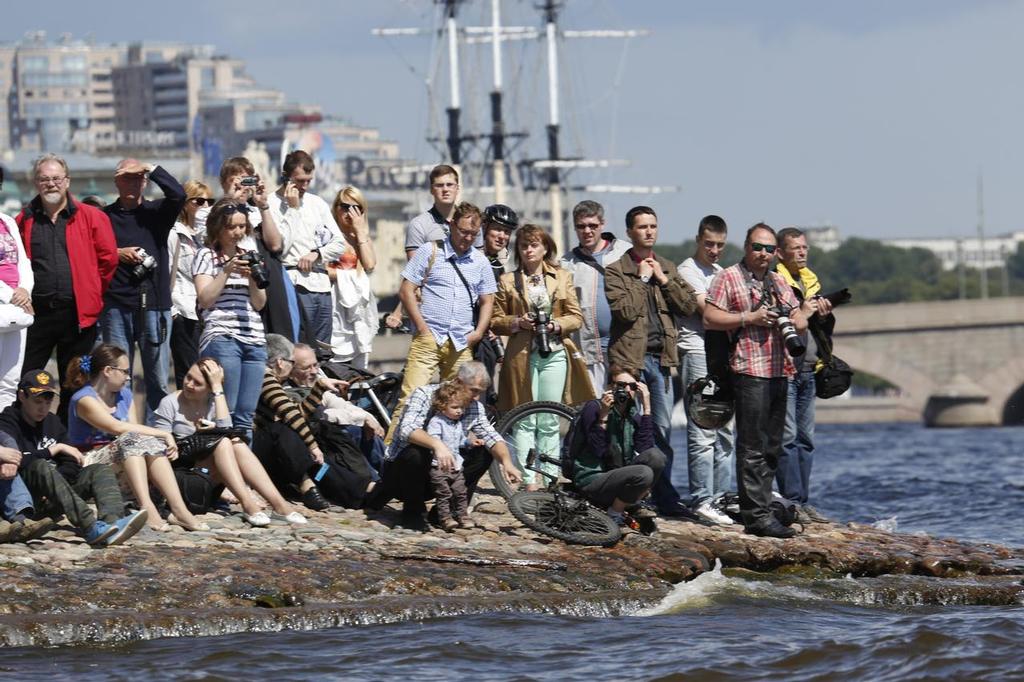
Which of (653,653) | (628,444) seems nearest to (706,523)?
(628,444)

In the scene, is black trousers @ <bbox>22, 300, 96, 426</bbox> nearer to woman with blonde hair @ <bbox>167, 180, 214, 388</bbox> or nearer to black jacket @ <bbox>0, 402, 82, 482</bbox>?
black jacket @ <bbox>0, 402, 82, 482</bbox>

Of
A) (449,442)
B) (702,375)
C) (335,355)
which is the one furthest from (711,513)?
(335,355)

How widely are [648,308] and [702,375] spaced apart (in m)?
0.57

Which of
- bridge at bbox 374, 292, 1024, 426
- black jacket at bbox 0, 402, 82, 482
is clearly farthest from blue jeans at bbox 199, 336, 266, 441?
bridge at bbox 374, 292, 1024, 426

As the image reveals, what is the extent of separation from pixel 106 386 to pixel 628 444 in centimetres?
289

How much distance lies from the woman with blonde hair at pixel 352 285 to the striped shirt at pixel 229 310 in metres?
1.67

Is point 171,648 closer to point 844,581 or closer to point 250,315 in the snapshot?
point 250,315

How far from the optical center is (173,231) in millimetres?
12117

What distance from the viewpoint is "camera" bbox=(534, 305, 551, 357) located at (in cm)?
1192

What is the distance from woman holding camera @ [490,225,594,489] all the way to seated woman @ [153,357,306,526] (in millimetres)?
1701

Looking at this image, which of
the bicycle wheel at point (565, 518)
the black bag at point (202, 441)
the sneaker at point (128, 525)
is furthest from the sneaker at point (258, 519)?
the bicycle wheel at point (565, 518)

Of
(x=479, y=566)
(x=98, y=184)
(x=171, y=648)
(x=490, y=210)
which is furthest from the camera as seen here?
(x=98, y=184)

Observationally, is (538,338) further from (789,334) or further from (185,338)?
(185,338)

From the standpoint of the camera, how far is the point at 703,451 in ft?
40.0
